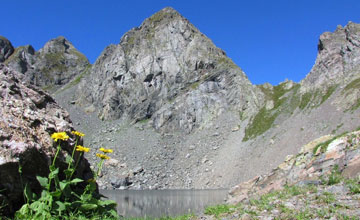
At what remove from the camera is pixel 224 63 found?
118750 millimetres

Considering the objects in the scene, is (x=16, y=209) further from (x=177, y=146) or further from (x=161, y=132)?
(x=161, y=132)

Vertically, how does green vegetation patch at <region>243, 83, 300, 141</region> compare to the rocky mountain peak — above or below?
below

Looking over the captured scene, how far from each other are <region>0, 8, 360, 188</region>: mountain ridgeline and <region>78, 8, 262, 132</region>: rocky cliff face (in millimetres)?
424

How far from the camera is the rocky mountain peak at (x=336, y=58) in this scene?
7744 cm

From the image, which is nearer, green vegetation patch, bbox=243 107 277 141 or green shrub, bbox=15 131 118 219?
green shrub, bbox=15 131 118 219

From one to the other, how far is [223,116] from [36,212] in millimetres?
96368

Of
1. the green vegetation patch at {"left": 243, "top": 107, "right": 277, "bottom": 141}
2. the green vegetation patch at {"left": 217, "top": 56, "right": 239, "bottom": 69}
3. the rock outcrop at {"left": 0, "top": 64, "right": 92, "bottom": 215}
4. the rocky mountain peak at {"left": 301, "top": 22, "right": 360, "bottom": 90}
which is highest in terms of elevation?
the green vegetation patch at {"left": 217, "top": 56, "right": 239, "bottom": 69}

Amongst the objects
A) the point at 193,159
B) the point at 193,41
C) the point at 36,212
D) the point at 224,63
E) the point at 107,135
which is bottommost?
the point at 36,212

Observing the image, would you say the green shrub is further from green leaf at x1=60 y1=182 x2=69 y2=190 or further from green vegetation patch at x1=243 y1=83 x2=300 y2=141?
green vegetation patch at x1=243 y1=83 x2=300 y2=141

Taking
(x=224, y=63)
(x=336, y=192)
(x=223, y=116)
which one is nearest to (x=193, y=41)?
(x=224, y=63)

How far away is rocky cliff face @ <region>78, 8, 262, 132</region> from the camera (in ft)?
350

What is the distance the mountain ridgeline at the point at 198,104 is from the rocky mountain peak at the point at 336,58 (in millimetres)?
322

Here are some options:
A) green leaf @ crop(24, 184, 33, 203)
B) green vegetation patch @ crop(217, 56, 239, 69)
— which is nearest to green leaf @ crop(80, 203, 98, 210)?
green leaf @ crop(24, 184, 33, 203)

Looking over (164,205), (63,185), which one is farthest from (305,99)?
(63,185)
